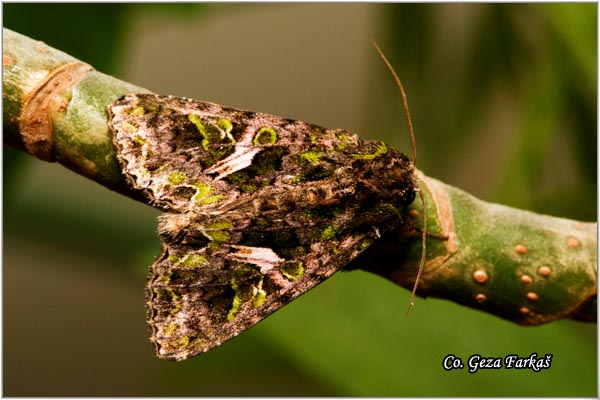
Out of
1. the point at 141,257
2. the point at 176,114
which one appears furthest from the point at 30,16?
the point at 176,114

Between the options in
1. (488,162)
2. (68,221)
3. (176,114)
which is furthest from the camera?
(488,162)

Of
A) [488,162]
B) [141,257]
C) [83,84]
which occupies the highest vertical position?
[83,84]

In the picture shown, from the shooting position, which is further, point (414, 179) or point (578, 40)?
point (578, 40)

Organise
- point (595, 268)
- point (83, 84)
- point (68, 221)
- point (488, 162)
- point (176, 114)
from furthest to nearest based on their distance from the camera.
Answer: point (488, 162)
point (68, 221)
point (176, 114)
point (595, 268)
point (83, 84)

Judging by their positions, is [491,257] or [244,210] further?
[244,210]

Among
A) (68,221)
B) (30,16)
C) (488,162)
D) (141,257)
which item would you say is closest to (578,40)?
(141,257)

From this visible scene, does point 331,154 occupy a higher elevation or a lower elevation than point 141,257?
higher

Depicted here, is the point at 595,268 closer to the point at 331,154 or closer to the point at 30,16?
the point at 331,154
